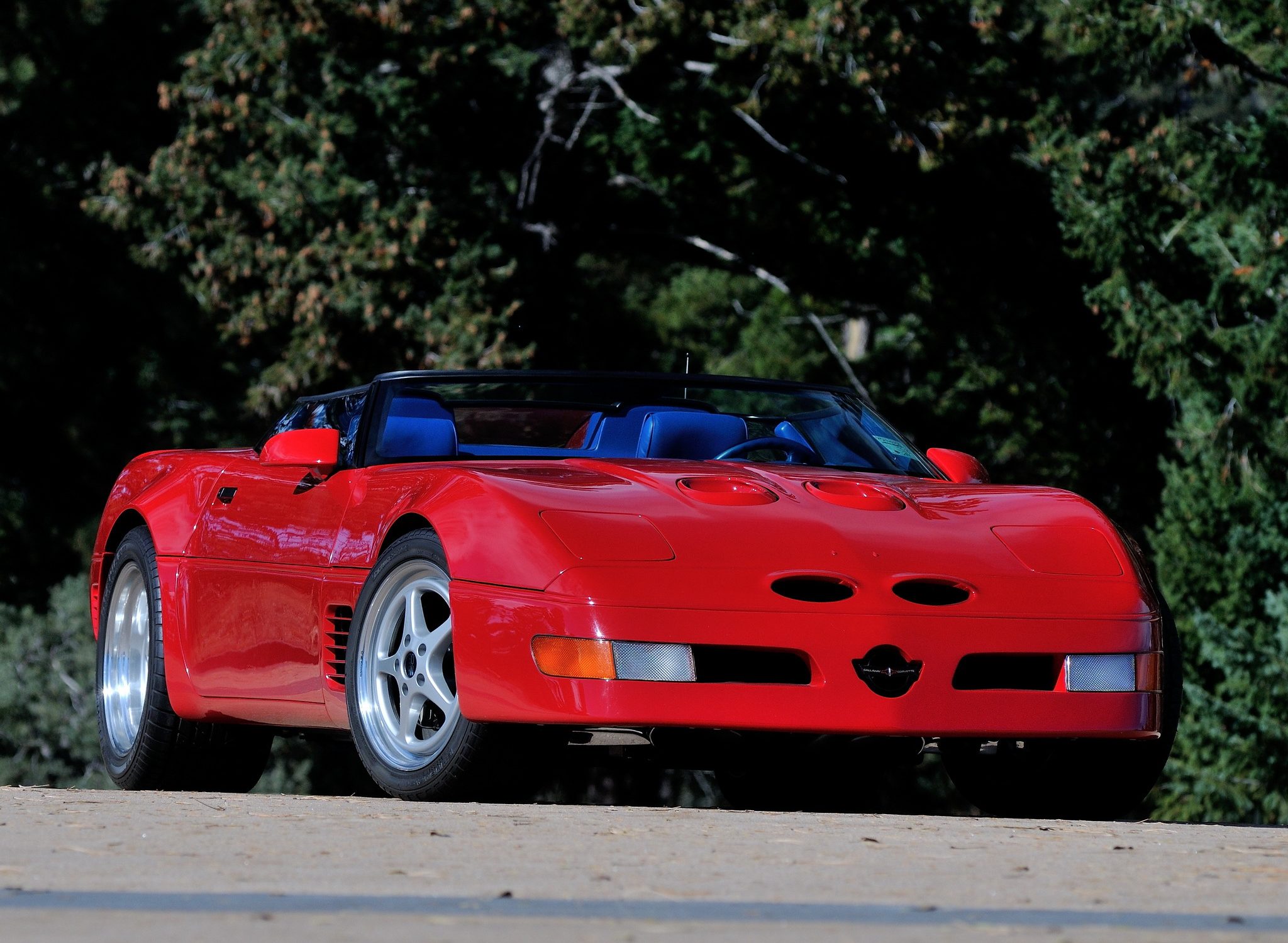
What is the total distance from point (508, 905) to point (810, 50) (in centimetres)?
1663

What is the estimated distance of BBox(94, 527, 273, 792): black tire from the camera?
7414mm

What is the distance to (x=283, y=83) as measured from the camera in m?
21.9

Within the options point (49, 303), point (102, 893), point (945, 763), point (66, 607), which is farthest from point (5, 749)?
point (102, 893)

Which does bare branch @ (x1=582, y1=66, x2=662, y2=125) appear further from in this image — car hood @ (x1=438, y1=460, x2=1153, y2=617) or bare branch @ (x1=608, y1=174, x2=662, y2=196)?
car hood @ (x1=438, y1=460, x2=1153, y2=617)

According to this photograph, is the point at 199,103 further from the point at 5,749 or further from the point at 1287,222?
the point at 5,749

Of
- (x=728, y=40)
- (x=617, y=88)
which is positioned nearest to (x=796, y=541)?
(x=728, y=40)

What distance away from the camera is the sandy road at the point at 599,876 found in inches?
143

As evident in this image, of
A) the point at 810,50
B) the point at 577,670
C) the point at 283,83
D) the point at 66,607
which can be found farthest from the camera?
the point at 66,607

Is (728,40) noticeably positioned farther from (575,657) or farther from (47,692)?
(47,692)

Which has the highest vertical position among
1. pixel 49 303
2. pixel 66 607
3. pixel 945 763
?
pixel 945 763

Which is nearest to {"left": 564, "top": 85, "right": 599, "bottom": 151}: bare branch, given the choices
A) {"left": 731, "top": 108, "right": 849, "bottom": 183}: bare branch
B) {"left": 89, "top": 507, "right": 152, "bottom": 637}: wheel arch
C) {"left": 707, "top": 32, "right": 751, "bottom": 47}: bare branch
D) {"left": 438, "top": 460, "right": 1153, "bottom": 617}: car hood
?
{"left": 731, "top": 108, "right": 849, "bottom": 183}: bare branch

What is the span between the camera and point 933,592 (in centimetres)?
578

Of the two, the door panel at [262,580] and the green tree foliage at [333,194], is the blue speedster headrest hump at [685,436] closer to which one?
the door panel at [262,580]

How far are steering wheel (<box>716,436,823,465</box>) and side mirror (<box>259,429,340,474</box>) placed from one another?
122 cm
